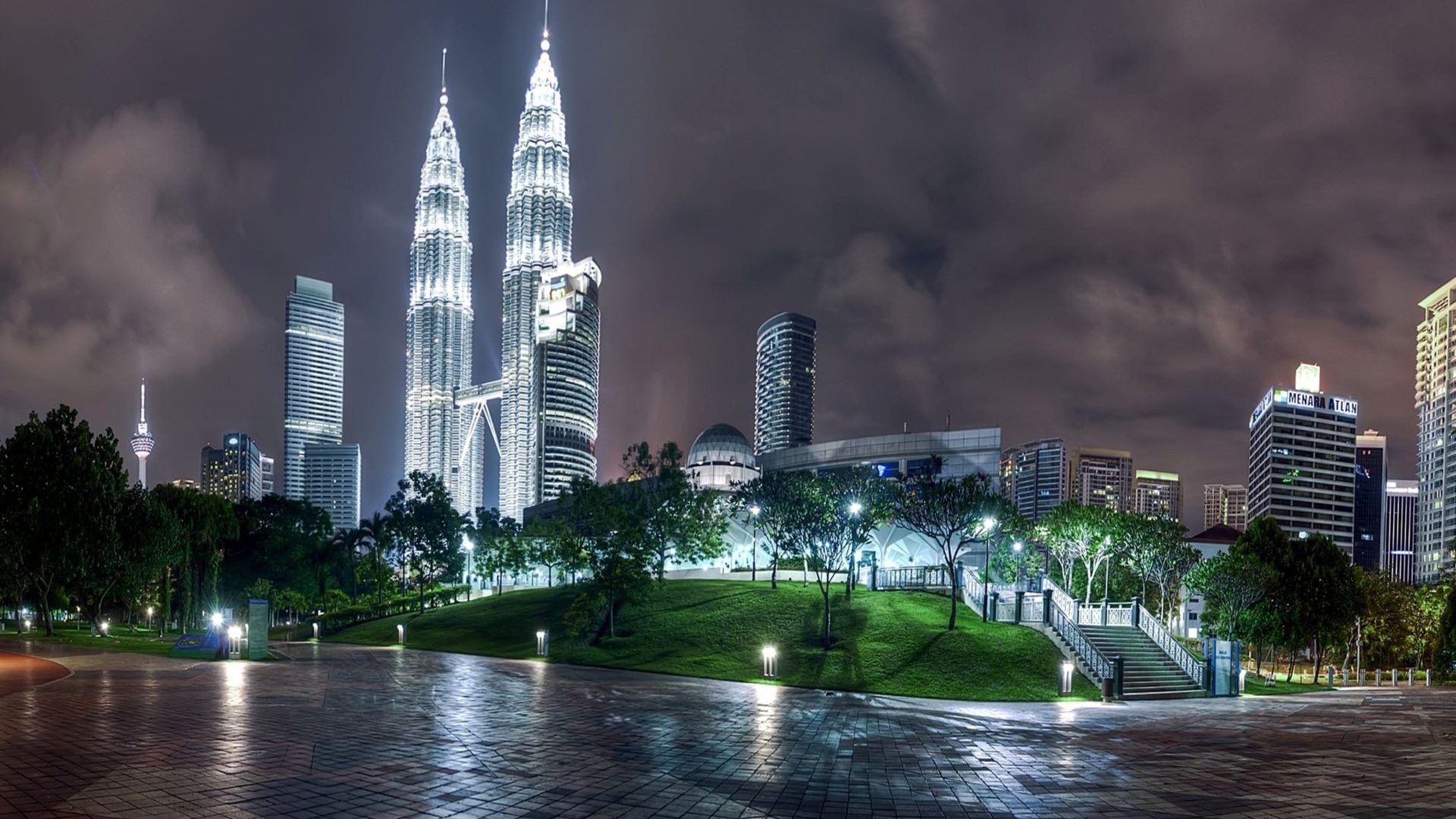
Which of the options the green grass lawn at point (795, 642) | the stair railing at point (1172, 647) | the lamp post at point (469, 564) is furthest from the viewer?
the lamp post at point (469, 564)

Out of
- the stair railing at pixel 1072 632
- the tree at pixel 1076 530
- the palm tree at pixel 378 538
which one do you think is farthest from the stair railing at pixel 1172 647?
the palm tree at pixel 378 538

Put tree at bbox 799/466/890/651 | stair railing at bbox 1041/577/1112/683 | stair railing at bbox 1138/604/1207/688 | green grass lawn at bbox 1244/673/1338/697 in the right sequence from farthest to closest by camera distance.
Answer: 1. tree at bbox 799/466/890/651
2. green grass lawn at bbox 1244/673/1338/697
3. stair railing at bbox 1138/604/1207/688
4. stair railing at bbox 1041/577/1112/683

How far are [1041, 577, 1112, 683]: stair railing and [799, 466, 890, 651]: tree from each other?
27.2 ft

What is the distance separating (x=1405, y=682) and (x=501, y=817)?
63322 millimetres

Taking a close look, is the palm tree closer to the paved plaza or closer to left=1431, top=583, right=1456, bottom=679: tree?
the paved plaza

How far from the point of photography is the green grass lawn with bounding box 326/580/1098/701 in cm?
2991

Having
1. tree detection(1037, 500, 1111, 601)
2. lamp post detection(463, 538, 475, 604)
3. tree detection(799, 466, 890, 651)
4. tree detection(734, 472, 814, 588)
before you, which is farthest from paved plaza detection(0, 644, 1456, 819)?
lamp post detection(463, 538, 475, 604)

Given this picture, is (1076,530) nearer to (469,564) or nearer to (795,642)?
(795,642)

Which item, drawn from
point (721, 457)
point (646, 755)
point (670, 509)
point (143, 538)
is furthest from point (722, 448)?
point (646, 755)

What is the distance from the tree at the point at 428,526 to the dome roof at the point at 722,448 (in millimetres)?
76730

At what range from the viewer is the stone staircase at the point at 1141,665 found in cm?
2992

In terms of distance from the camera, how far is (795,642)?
119ft

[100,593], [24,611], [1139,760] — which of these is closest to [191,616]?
[100,593]

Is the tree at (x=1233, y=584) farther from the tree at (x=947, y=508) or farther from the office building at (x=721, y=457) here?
the office building at (x=721, y=457)
